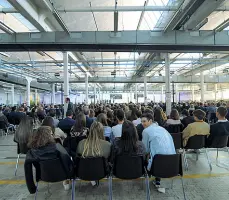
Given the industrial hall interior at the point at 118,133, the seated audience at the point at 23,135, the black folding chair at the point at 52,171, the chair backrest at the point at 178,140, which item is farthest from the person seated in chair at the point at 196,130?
the seated audience at the point at 23,135

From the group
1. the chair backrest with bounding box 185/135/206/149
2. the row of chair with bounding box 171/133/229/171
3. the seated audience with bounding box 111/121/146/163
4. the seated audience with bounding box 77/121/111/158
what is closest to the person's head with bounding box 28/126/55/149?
the seated audience with bounding box 77/121/111/158

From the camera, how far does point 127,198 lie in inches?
113

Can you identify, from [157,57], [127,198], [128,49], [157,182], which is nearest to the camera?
[127,198]

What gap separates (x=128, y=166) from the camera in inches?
98.1

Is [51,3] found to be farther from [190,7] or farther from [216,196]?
[216,196]

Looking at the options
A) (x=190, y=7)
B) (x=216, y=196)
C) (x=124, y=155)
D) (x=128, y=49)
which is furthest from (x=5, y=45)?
(x=216, y=196)

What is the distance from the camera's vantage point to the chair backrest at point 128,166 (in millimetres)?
2473

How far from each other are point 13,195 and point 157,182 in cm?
218

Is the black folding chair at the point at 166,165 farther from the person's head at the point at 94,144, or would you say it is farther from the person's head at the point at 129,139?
the person's head at the point at 94,144

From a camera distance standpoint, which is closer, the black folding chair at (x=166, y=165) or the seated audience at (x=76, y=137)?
the black folding chair at (x=166, y=165)

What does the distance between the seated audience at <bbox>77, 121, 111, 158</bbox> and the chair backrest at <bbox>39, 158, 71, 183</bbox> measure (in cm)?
31

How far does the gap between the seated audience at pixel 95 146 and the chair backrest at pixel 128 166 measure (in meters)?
0.26

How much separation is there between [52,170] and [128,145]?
0.98 metres

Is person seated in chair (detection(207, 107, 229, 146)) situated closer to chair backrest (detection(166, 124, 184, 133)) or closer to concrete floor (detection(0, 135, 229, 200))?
concrete floor (detection(0, 135, 229, 200))
